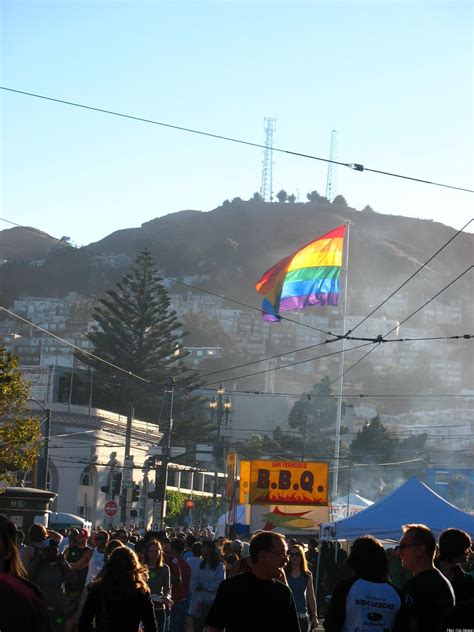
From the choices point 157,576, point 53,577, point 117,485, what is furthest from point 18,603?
point 117,485

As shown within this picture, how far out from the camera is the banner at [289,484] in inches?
915

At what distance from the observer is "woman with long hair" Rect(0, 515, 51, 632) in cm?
516

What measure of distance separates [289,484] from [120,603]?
1596 centimetres

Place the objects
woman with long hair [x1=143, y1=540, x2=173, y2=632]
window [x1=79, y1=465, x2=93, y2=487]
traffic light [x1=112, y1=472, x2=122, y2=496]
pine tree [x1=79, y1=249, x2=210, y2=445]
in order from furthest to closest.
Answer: pine tree [x1=79, y1=249, x2=210, y2=445] → window [x1=79, y1=465, x2=93, y2=487] → traffic light [x1=112, y1=472, x2=122, y2=496] → woman with long hair [x1=143, y1=540, x2=173, y2=632]

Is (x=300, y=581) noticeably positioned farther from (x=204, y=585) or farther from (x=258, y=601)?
(x=258, y=601)

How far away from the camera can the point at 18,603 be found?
521 centimetres

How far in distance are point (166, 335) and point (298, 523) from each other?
180ft

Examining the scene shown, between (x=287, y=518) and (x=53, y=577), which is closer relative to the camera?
(x=53, y=577)

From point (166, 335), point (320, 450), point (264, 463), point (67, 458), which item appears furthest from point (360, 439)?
point (264, 463)

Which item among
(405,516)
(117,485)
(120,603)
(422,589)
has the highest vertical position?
(117,485)

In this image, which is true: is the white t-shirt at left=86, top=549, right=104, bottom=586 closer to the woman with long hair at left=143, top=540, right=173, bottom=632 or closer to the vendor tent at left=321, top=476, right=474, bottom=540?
the woman with long hair at left=143, top=540, right=173, bottom=632

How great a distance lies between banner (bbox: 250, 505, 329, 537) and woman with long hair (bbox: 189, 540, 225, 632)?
29.3 ft

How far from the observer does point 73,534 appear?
14453 millimetres

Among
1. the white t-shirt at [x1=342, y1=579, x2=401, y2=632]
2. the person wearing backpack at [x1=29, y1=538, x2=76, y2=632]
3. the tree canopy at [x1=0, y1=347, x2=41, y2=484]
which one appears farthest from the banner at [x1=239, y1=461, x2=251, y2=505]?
the white t-shirt at [x1=342, y1=579, x2=401, y2=632]
